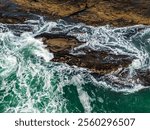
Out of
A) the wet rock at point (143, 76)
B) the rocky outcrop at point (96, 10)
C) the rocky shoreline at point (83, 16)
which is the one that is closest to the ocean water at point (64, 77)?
the wet rock at point (143, 76)

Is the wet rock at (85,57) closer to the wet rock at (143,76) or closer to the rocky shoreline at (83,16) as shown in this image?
the rocky shoreline at (83,16)

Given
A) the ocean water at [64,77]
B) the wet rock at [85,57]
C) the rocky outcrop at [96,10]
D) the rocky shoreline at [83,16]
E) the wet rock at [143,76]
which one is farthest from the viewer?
the rocky outcrop at [96,10]

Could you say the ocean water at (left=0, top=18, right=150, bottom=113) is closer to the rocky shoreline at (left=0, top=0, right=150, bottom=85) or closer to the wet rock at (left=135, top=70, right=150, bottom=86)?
the wet rock at (left=135, top=70, right=150, bottom=86)

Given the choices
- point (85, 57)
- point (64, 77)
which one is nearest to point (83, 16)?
point (85, 57)

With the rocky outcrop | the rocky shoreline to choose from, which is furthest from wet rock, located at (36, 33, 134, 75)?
the rocky outcrop

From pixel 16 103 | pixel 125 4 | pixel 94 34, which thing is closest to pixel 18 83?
pixel 16 103

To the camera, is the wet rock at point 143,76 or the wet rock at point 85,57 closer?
the wet rock at point 143,76

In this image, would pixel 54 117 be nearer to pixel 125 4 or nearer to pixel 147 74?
pixel 147 74

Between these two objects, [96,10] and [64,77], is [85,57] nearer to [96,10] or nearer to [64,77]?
[64,77]
